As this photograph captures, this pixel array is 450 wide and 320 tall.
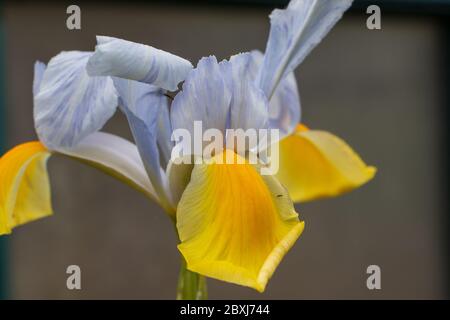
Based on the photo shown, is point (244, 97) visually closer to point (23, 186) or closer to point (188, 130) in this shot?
point (188, 130)

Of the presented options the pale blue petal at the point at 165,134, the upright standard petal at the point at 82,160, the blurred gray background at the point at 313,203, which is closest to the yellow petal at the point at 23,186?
the upright standard petal at the point at 82,160

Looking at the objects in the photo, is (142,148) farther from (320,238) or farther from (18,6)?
(320,238)

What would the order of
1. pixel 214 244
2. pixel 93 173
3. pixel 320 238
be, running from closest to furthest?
1. pixel 214 244
2. pixel 93 173
3. pixel 320 238

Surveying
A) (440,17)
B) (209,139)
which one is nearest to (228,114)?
(209,139)

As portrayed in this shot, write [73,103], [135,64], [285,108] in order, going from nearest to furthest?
[135,64] < [73,103] < [285,108]

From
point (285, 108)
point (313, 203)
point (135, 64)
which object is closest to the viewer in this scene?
point (135, 64)

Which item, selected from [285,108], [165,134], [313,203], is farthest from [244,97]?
[313,203]
